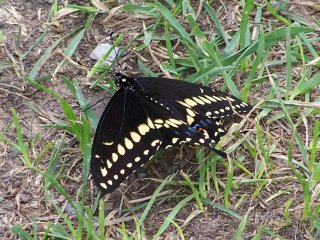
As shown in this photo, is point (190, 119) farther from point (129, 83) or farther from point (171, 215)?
point (171, 215)

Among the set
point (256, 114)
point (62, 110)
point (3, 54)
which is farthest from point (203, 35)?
point (3, 54)

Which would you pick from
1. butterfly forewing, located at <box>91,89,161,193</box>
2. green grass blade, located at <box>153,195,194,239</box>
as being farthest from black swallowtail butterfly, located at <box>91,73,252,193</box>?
green grass blade, located at <box>153,195,194,239</box>

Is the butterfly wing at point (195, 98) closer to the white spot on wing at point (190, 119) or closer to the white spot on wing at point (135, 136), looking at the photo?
the white spot on wing at point (190, 119)

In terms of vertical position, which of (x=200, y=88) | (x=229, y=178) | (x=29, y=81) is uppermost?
(x=29, y=81)

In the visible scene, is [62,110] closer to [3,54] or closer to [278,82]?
[3,54]

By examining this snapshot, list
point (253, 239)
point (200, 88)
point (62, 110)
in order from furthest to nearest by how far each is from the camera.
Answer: point (62, 110) < point (200, 88) < point (253, 239)
